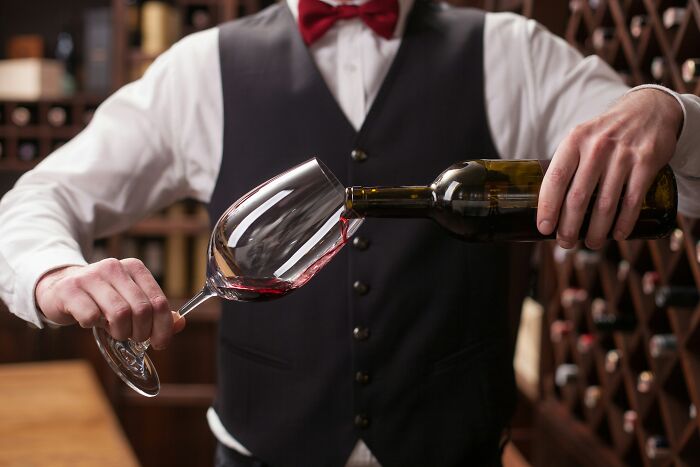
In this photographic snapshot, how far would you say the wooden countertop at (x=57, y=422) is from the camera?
207 centimetres

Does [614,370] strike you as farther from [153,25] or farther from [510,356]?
[153,25]

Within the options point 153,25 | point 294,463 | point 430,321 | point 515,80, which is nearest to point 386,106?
point 515,80

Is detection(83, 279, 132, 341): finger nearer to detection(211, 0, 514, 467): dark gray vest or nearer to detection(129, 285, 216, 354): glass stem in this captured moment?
detection(129, 285, 216, 354): glass stem

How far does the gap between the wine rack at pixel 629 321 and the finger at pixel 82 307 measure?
107cm

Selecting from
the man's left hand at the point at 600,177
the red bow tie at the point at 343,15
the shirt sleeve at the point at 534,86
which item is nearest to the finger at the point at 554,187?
the man's left hand at the point at 600,177

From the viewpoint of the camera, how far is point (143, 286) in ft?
3.24

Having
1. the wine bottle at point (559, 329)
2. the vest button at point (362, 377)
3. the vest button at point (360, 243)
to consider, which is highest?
the vest button at point (360, 243)

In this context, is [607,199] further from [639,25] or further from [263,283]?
[639,25]

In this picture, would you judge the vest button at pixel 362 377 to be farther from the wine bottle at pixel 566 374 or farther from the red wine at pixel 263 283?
the wine bottle at pixel 566 374

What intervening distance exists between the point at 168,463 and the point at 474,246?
329 cm

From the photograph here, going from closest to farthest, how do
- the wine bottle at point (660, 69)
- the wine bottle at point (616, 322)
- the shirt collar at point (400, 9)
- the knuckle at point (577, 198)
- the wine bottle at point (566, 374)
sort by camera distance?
the knuckle at point (577, 198) → the shirt collar at point (400, 9) → the wine bottle at point (660, 69) → the wine bottle at point (616, 322) → the wine bottle at point (566, 374)

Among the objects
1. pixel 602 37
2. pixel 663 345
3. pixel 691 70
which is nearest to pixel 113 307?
pixel 691 70

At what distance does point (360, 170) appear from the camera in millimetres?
1471

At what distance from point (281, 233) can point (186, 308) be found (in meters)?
0.15
